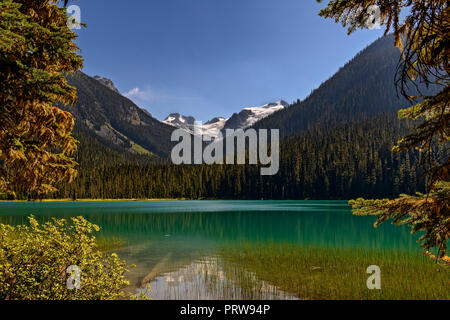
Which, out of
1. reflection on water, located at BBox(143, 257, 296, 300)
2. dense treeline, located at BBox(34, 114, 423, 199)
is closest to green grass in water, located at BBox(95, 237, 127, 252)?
reflection on water, located at BBox(143, 257, 296, 300)

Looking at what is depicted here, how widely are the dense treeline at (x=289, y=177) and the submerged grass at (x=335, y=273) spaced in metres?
121

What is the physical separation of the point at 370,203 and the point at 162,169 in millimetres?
149047

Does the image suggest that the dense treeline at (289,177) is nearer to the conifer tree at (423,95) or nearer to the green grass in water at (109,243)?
the green grass in water at (109,243)

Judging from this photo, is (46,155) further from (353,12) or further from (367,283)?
(367,283)

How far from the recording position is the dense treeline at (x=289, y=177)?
131 meters

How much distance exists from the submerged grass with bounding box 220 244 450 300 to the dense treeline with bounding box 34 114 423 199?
121375mm

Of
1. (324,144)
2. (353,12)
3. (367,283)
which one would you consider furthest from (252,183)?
(353,12)

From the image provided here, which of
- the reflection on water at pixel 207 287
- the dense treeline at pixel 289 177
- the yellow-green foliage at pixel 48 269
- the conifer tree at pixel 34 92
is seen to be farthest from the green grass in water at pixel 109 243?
the dense treeline at pixel 289 177

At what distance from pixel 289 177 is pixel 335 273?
428 ft

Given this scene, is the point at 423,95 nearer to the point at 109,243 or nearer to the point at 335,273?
the point at 335,273

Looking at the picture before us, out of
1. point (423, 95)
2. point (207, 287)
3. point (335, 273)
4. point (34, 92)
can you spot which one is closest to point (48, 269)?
point (34, 92)

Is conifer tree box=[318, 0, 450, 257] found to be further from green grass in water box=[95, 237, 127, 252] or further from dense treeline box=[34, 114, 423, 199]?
dense treeline box=[34, 114, 423, 199]

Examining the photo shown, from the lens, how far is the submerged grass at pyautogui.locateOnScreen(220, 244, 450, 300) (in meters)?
12.1
